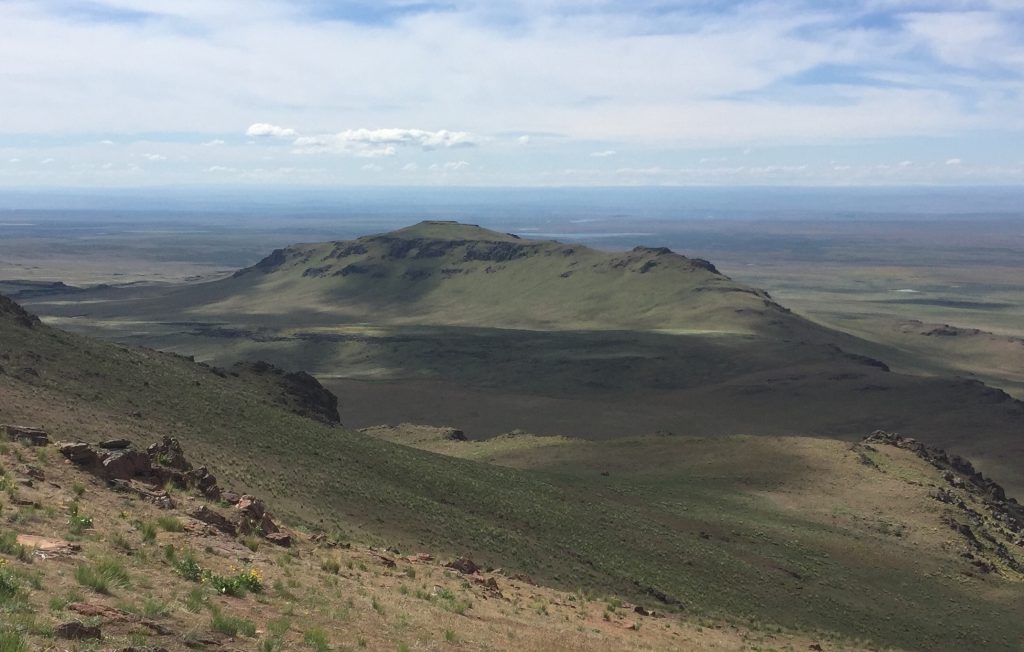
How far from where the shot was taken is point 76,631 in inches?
464

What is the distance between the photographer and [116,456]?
22016 mm

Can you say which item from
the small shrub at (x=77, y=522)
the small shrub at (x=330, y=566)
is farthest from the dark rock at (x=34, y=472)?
the small shrub at (x=330, y=566)

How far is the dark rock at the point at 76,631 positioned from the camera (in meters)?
11.7

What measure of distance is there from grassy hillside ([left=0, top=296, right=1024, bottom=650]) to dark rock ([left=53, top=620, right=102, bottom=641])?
53.3 feet

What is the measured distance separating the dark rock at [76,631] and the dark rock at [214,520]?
Result: 8.18 metres

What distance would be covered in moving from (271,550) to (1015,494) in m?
70.2

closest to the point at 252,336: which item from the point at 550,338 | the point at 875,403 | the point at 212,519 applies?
the point at 550,338

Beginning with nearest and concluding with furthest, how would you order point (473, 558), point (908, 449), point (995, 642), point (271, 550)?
point (271, 550)
point (473, 558)
point (995, 642)
point (908, 449)

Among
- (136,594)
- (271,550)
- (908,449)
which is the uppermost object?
(136,594)

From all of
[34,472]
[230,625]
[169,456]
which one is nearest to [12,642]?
[230,625]

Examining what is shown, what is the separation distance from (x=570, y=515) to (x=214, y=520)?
22742 mm

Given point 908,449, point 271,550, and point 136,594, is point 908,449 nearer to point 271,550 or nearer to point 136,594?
point 271,550

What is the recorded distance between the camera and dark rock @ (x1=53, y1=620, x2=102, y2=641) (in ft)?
38.3

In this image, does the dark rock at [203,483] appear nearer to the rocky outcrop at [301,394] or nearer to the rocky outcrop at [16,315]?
the rocky outcrop at [16,315]
